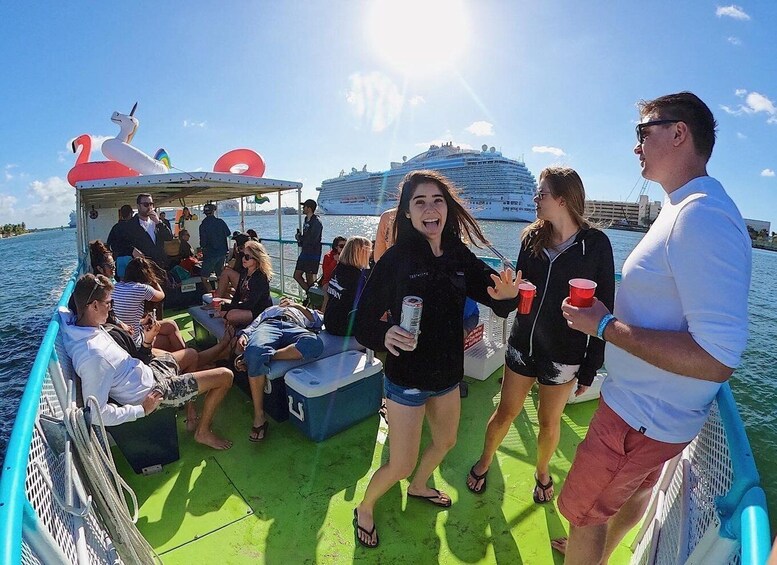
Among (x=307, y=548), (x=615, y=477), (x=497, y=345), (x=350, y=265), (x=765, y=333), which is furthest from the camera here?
(x=765, y=333)

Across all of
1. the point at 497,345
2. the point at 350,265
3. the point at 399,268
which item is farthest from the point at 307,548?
the point at 497,345

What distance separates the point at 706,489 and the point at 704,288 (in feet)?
2.27

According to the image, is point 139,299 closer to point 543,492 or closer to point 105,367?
point 105,367

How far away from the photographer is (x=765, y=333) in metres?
12.2

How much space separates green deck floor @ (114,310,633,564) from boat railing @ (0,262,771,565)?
1.78 ft

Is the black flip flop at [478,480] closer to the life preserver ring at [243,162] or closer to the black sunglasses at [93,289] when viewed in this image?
the black sunglasses at [93,289]

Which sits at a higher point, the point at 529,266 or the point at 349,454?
the point at 529,266

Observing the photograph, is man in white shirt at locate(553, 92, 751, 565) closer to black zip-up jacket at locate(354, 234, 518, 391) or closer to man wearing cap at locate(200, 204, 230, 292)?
black zip-up jacket at locate(354, 234, 518, 391)

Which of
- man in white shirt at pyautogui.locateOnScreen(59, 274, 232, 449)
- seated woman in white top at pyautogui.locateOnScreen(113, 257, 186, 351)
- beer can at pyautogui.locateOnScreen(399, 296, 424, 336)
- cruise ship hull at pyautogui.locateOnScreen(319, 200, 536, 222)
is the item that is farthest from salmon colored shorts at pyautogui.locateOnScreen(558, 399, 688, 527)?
cruise ship hull at pyautogui.locateOnScreen(319, 200, 536, 222)

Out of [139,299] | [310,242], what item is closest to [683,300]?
[139,299]

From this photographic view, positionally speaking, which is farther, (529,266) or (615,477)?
(529,266)

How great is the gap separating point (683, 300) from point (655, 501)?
132 cm

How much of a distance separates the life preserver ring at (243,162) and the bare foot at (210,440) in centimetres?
597

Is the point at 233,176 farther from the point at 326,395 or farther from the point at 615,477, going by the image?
the point at 615,477
